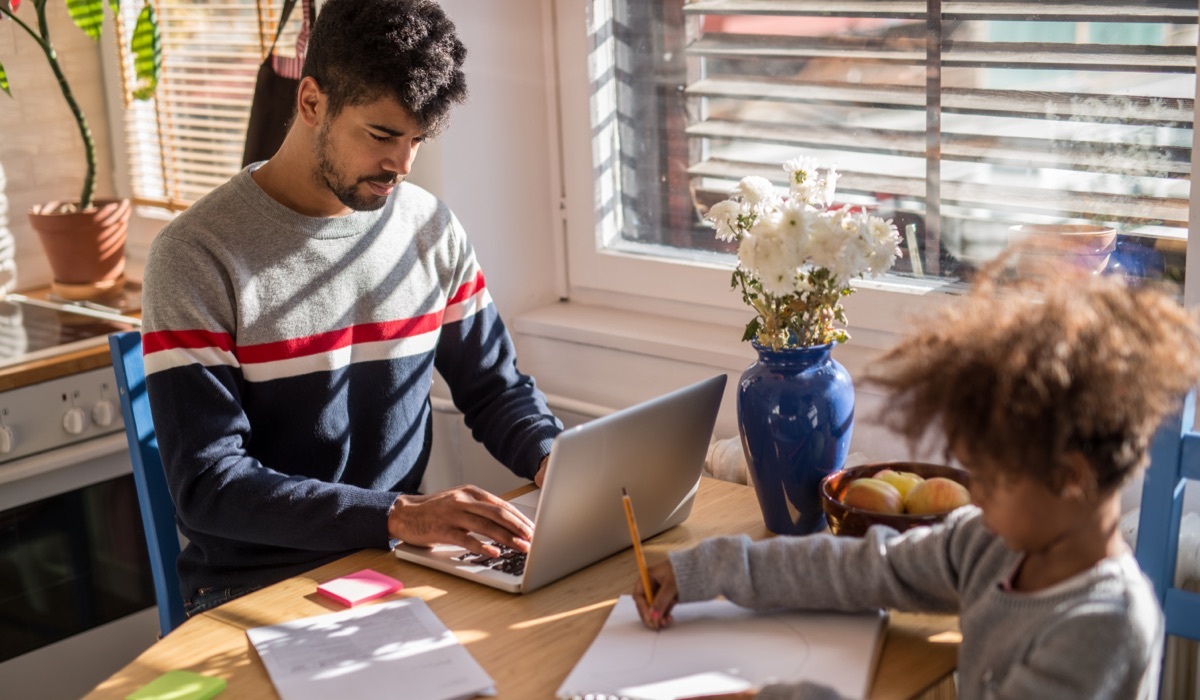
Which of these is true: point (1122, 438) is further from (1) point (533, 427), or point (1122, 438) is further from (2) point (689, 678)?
(1) point (533, 427)

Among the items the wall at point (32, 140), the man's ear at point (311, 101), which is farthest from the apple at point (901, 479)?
the wall at point (32, 140)

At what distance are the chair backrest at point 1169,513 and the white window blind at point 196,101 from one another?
1.88m

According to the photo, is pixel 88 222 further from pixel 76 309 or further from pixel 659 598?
pixel 659 598

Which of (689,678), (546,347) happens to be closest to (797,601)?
(689,678)

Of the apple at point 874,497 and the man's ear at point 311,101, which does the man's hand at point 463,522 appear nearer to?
the apple at point 874,497

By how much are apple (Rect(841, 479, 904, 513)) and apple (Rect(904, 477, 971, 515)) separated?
0.02 m

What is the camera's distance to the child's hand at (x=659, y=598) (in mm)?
1293

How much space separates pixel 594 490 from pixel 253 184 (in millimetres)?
698

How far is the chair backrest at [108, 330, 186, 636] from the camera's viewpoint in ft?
5.76

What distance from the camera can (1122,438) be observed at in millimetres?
1021

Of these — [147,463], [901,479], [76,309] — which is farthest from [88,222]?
[901,479]

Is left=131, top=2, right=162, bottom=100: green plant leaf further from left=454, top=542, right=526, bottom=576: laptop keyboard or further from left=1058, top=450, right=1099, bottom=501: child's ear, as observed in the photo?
left=1058, top=450, right=1099, bottom=501: child's ear

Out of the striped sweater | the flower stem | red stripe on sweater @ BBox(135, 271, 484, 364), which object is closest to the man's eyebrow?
the striped sweater

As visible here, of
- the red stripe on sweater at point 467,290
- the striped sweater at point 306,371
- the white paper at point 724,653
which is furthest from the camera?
the red stripe on sweater at point 467,290
